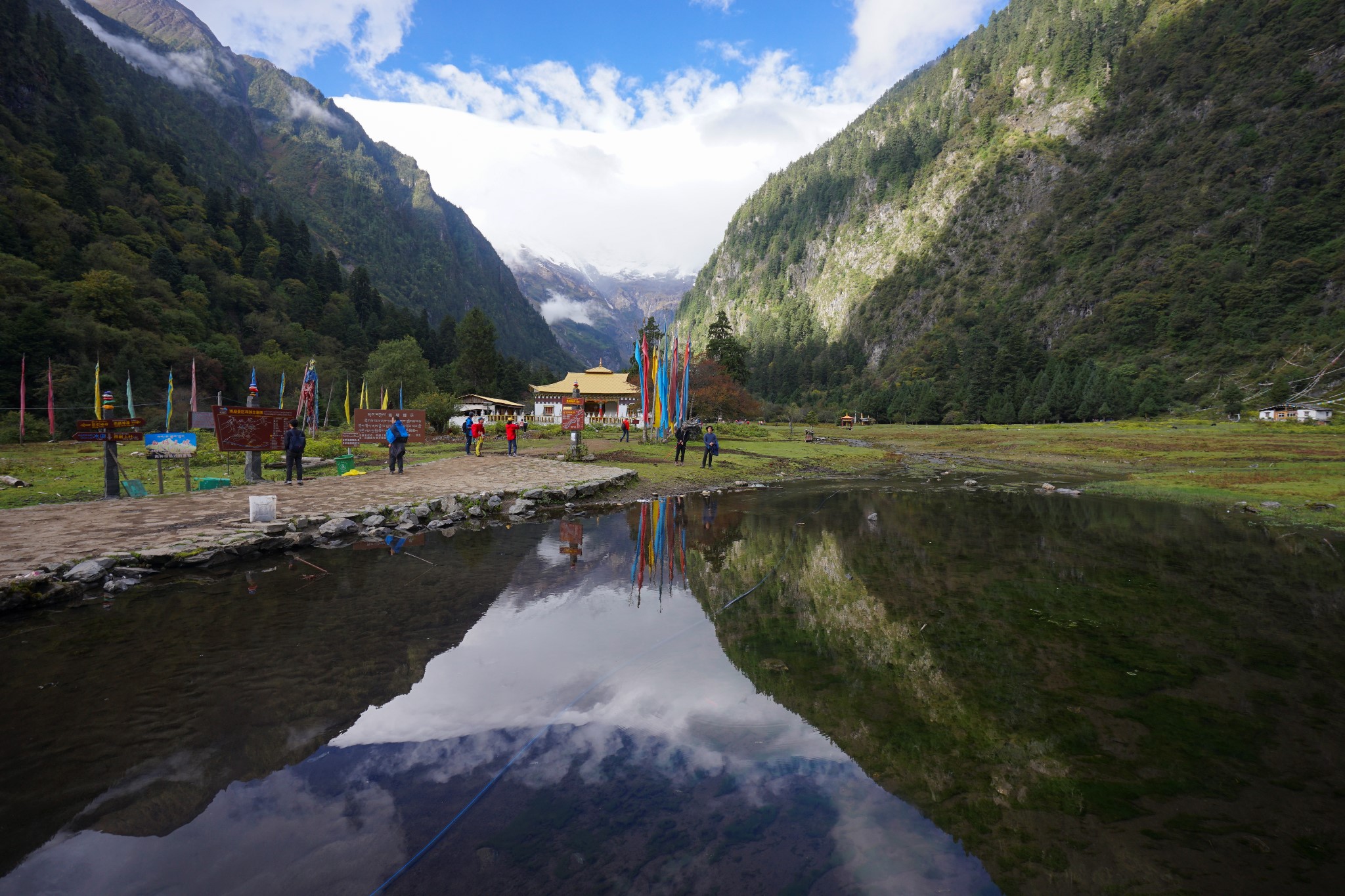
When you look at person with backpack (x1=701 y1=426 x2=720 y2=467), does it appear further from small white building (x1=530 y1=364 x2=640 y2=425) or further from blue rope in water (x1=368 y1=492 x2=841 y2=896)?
small white building (x1=530 y1=364 x2=640 y2=425)

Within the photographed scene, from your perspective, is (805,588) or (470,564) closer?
(805,588)

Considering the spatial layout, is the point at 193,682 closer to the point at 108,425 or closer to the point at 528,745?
the point at 528,745

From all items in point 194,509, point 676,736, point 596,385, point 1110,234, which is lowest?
point 676,736

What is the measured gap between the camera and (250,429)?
1716cm

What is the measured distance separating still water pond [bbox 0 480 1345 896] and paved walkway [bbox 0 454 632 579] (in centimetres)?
192

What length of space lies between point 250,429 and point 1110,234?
163695 mm

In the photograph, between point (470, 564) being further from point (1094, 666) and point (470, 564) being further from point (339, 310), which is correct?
point (339, 310)

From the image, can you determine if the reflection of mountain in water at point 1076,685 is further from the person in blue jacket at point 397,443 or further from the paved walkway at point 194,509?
the person in blue jacket at point 397,443

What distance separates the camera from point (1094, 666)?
6.52 m

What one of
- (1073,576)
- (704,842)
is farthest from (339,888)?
(1073,576)

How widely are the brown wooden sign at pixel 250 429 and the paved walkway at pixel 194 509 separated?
1287 millimetres

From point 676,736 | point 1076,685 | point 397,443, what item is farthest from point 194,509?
point 1076,685

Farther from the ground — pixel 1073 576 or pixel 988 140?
pixel 988 140

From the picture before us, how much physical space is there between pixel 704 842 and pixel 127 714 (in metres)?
5.40
